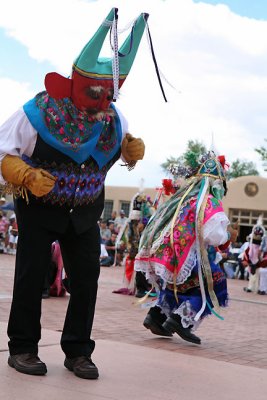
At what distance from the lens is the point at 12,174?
11.4 ft

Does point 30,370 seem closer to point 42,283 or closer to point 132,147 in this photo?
point 42,283

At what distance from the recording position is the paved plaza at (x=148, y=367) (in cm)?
333

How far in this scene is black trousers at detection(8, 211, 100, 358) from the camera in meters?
3.63

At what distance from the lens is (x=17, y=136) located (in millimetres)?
3539

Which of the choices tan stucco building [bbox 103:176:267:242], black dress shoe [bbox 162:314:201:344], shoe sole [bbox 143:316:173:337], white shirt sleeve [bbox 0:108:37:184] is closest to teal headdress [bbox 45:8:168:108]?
white shirt sleeve [bbox 0:108:37:184]

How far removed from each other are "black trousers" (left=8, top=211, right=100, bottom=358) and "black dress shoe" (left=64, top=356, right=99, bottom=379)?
42 millimetres

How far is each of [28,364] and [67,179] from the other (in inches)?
41.7

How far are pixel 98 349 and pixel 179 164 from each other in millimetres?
2456

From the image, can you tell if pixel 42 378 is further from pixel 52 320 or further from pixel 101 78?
pixel 52 320

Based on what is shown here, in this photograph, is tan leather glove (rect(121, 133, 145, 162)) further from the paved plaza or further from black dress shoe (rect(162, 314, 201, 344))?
black dress shoe (rect(162, 314, 201, 344))

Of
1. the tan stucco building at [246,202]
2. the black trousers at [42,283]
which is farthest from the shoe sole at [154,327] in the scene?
the tan stucco building at [246,202]

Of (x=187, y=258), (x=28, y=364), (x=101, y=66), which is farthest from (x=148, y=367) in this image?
(x=101, y=66)

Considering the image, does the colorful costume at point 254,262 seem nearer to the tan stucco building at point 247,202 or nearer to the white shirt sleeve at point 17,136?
the white shirt sleeve at point 17,136

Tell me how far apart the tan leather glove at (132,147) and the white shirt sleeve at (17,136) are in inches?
25.3
